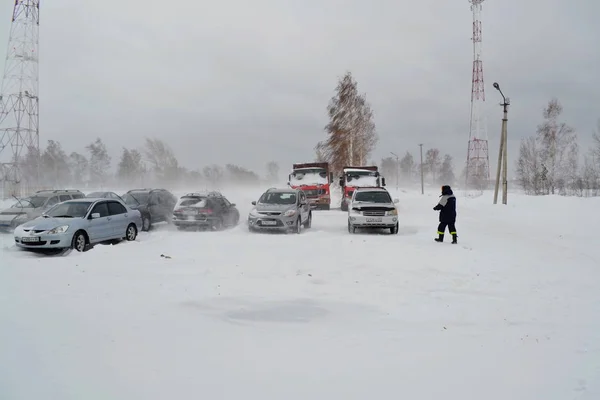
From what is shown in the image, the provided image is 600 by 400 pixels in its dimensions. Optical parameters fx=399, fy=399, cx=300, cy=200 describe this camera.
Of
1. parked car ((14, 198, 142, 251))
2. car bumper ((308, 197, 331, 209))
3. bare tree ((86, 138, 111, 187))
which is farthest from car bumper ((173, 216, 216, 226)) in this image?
bare tree ((86, 138, 111, 187))

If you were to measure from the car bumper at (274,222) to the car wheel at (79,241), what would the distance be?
5.70 metres

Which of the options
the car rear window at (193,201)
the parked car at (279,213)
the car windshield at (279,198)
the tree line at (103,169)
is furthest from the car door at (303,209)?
the tree line at (103,169)

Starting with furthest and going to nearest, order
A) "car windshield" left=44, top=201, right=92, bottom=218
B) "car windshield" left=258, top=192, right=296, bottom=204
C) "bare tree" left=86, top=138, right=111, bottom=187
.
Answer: "bare tree" left=86, top=138, right=111, bottom=187
"car windshield" left=258, top=192, right=296, bottom=204
"car windshield" left=44, top=201, right=92, bottom=218

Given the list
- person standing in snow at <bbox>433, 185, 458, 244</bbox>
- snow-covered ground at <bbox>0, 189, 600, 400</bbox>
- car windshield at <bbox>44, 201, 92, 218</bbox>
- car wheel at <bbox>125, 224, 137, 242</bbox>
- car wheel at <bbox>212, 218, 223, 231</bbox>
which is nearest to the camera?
snow-covered ground at <bbox>0, 189, 600, 400</bbox>

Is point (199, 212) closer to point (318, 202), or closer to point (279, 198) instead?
point (279, 198)

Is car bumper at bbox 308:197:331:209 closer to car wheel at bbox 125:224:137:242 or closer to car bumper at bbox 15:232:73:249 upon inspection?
car wheel at bbox 125:224:137:242

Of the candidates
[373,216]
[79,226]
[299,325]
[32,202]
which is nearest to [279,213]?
[373,216]

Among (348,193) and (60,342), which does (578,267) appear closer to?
(60,342)

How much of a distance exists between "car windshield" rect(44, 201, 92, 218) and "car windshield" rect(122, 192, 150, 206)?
480 cm

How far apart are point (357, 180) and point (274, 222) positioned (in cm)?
1232

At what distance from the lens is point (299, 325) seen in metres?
5.43

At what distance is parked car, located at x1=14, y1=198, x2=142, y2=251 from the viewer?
34.3 ft

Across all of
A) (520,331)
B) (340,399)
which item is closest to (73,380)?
(340,399)

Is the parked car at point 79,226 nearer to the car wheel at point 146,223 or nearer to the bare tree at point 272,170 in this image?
the car wheel at point 146,223
